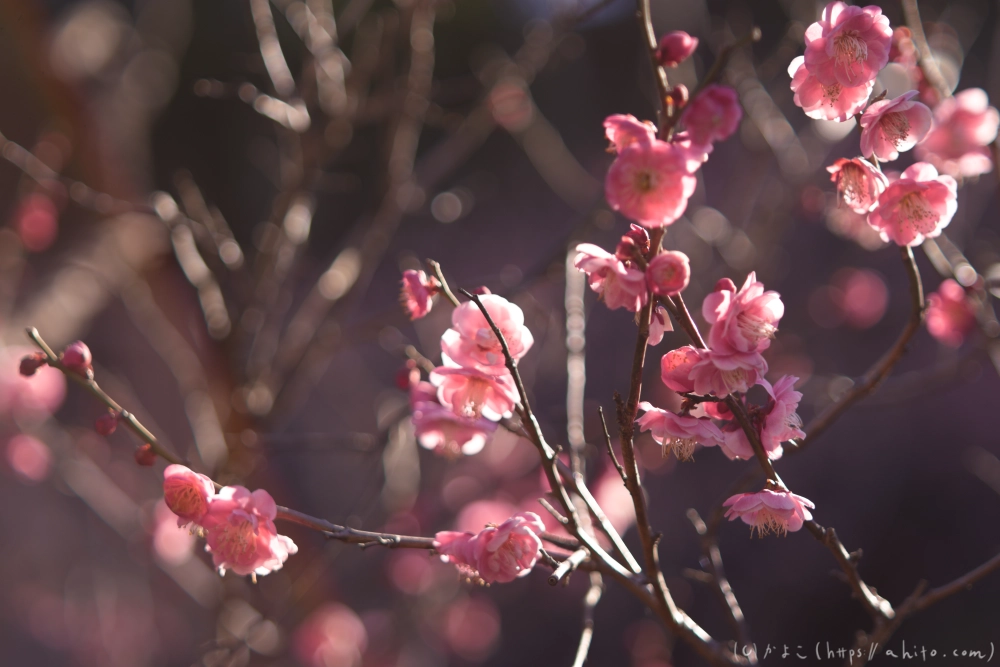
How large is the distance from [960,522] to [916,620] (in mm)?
569

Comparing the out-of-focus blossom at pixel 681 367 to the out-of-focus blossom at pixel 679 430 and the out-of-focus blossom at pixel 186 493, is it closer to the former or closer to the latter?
the out-of-focus blossom at pixel 679 430

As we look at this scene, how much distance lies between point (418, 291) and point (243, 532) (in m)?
0.39

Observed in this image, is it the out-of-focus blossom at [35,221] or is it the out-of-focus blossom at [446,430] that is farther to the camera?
the out-of-focus blossom at [35,221]

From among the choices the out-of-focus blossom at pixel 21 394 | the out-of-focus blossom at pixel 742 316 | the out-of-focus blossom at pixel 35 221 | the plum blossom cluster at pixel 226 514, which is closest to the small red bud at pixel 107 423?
the plum blossom cluster at pixel 226 514

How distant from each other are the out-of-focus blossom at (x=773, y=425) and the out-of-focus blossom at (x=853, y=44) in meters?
0.39

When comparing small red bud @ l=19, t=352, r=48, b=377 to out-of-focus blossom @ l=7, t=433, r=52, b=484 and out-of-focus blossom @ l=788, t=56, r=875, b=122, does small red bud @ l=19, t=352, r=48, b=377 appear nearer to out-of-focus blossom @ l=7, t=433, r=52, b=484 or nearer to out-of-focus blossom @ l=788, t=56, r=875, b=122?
out-of-focus blossom @ l=788, t=56, r=875, b=122

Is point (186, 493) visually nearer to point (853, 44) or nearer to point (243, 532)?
point (243, 532)

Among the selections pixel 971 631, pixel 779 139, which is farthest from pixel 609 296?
pixel 971 631

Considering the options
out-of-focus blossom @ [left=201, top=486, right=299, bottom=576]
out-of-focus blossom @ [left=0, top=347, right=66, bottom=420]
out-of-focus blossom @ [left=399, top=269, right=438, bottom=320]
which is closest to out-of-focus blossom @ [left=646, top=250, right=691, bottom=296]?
out-of-focus blossom @ [left=399, top=269, right=438, bottom=320]

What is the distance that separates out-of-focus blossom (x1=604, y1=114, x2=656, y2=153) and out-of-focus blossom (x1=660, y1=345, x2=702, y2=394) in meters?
0.24

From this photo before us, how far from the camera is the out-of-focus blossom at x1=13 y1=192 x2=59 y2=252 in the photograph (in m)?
2.56

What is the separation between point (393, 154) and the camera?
208cm

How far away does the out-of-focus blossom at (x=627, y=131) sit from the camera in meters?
0.66

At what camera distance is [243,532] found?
0.89 m
